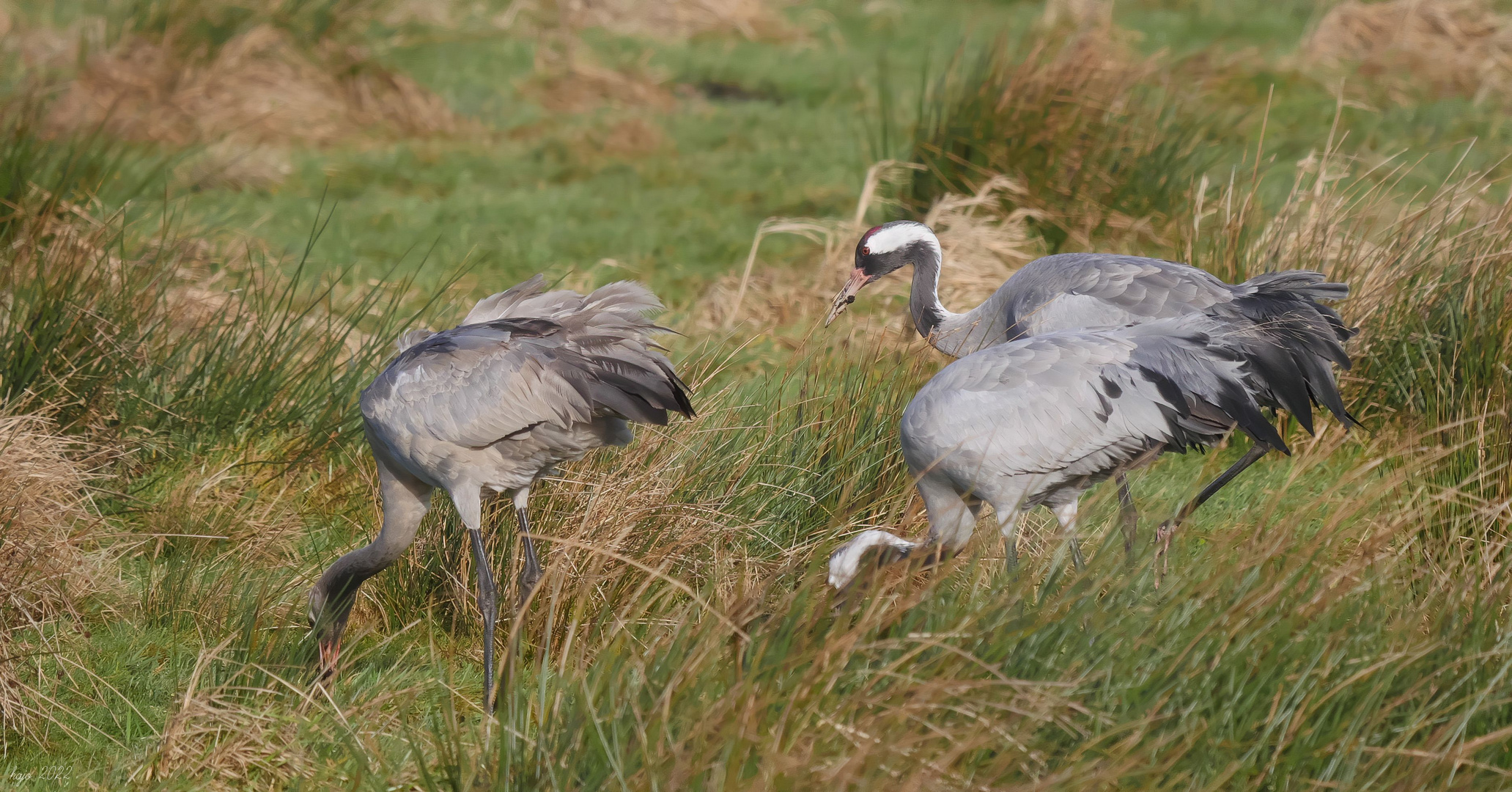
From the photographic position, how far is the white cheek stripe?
230 inches

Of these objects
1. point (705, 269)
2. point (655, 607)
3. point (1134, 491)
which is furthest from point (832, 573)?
point (705, 269)

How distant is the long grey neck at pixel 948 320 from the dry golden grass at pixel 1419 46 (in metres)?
7.83

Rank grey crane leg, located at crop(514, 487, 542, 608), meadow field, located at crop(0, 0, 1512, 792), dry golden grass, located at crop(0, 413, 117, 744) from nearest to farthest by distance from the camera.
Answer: meadow field, located at crop(0, 0, 1512, 792)
dry golden grass, located at crop(0, 413, 117, 744)
grey crane leg, located at crop(514, 487, 542, 608)

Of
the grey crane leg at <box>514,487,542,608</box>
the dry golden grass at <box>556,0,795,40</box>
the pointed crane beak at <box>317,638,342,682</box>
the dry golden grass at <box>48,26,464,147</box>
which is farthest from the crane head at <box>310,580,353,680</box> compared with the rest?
the dry golden grass at <box>556,0,795,40</box>

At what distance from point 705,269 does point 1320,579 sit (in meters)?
5.86

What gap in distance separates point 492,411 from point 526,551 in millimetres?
468

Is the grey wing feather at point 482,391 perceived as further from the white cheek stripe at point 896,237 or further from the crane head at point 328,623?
the white cheek stripe at point 896,237

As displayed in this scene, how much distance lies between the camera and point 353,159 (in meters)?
11.0

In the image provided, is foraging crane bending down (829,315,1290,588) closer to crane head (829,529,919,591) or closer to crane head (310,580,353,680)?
crane head (829,529,919,591)

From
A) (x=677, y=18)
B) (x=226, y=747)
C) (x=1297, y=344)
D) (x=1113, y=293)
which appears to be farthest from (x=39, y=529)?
(x=677, y=18)

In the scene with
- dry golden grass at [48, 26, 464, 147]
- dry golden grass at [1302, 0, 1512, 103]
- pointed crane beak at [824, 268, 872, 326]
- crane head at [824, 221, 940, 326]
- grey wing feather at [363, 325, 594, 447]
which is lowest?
dry golden grass at [1302, 0, 1512, 103]

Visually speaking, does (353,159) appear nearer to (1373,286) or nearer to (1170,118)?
(1170,118)

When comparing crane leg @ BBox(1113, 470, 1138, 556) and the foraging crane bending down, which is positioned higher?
the foraging crane bending down

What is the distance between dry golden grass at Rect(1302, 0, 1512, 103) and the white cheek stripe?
7.86 m
